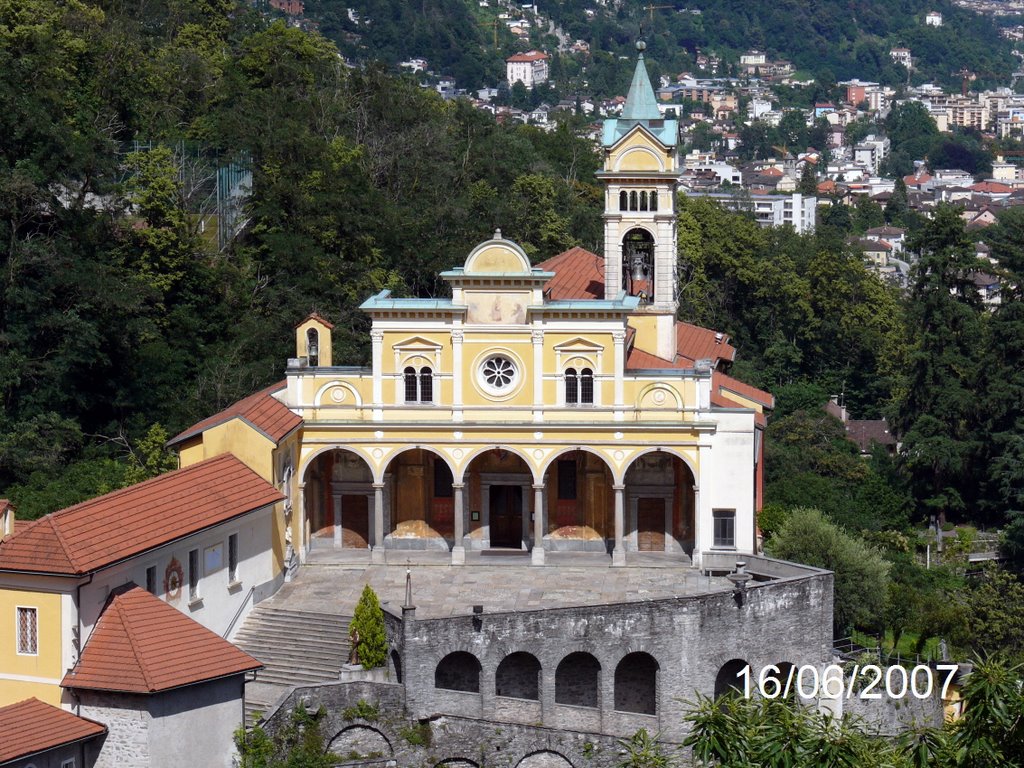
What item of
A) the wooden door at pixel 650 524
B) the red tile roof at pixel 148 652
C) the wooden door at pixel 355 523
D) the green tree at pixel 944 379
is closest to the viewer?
the red tile roof at pixel 148 652

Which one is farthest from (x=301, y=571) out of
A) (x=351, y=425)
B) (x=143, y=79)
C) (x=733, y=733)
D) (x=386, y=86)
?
(x=386, y=86)

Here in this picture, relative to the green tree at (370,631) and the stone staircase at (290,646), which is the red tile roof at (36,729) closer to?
the stone staircase at (290,646)

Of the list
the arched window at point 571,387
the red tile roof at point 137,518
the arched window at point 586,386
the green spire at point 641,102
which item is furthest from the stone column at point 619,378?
the red tile roof at point 137,518

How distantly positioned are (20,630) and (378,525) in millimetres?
12472

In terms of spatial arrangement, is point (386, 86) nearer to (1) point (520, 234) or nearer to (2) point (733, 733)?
(1) point (520, 234)

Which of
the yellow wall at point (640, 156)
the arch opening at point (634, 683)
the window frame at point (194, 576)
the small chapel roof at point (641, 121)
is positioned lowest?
the arch opening at point (634, 683)

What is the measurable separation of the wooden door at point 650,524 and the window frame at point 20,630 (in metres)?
17.2

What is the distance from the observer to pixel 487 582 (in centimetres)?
5119

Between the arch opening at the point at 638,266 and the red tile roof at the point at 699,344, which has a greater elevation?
the arch opening at the point at 638,266

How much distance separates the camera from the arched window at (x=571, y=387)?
2073 inches

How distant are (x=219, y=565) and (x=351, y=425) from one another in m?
6.53

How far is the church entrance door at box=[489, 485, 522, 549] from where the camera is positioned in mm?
54562

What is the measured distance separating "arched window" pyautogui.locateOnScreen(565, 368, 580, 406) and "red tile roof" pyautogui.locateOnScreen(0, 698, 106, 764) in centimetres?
1599

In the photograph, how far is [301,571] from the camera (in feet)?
172
